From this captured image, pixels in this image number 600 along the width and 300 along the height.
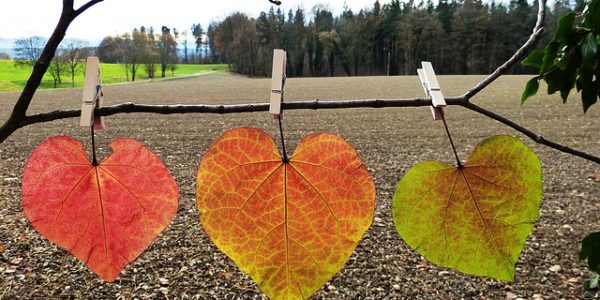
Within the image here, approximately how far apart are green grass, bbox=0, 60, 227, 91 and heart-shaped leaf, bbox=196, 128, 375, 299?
13.0 metres

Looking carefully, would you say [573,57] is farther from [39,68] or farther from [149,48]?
[149,48]

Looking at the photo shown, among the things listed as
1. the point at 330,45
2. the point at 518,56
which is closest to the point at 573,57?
the point at 518,56

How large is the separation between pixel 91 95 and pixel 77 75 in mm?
20499

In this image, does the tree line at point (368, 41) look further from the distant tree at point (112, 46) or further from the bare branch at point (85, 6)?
the bare branch at point (85, 6)

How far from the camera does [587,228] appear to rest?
100 inches

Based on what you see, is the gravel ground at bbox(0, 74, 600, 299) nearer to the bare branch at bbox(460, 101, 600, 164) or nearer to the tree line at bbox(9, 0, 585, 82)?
the bare branch at bbox(460, 101, 600, 164)

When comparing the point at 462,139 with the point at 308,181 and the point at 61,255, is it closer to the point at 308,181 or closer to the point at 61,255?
the point at 61,255

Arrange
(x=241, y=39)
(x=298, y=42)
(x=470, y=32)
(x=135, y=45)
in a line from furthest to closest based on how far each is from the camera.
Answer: (x=470, y=32) < (x=298, y=42) < (x=135, y=45) < (x=241, y=39)

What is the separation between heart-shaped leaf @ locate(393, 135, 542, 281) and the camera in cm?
24

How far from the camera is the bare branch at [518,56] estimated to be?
25 centimetres

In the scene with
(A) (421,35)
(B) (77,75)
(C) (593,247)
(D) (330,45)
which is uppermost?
(A) (421,35)

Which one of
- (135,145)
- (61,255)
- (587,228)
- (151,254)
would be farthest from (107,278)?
(587,228)

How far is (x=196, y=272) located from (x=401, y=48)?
638 inches

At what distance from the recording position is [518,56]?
0.25 metres
